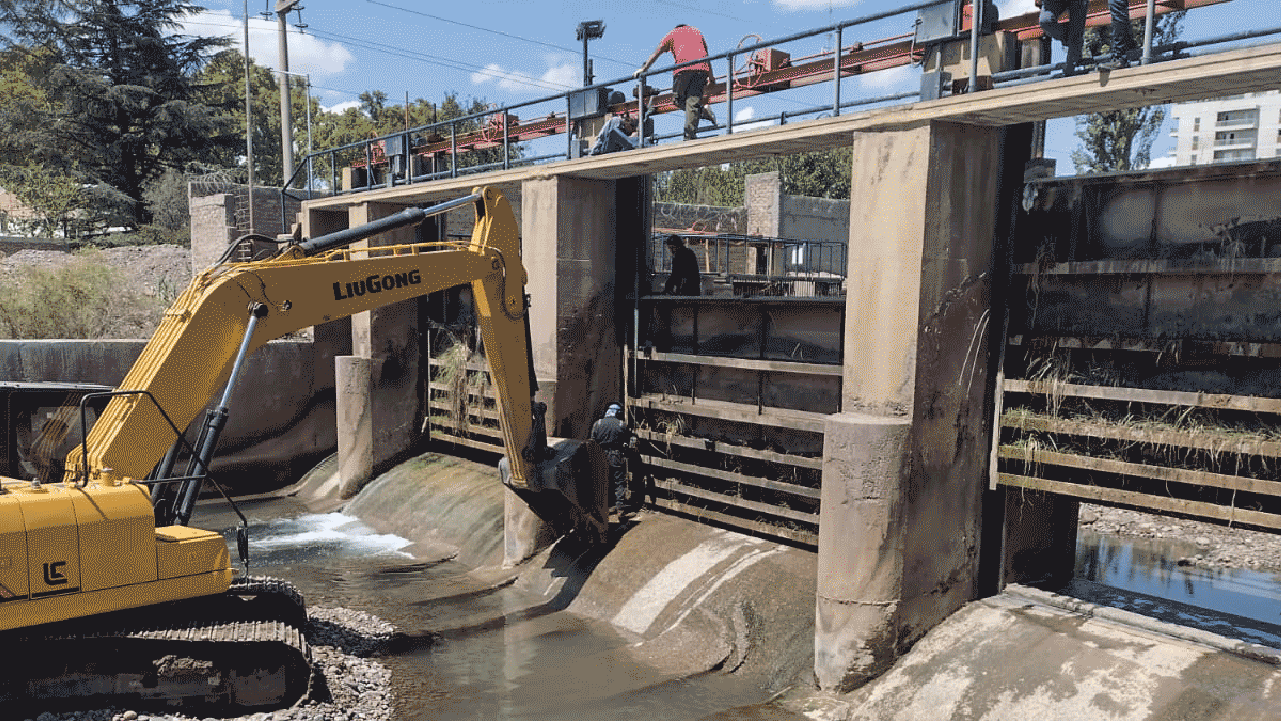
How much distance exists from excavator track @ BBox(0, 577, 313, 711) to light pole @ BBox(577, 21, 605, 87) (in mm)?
8586

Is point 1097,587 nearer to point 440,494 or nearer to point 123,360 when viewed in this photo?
point 440,494

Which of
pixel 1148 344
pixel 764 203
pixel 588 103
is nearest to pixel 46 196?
pixel 764 203

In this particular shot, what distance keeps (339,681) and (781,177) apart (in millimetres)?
31969

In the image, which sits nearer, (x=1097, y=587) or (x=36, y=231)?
(x=1097, y=587)

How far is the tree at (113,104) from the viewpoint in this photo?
32281 millimetres

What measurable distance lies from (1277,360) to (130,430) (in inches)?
358

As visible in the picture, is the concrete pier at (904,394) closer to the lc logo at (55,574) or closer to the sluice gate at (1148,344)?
the sluice gate at (1148,344)

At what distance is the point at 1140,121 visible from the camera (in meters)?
30.6

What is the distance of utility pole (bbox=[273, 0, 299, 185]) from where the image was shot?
2719 cm

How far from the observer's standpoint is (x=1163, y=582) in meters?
12.9

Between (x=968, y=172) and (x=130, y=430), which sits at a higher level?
(x=968, y=172)

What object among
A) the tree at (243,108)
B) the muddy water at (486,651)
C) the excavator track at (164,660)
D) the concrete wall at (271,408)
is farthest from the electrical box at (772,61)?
the tree at (243,108)

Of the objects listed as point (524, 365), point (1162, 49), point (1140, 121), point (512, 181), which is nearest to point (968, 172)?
point (1162, 49)

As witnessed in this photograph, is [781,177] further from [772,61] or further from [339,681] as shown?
[339,681]
